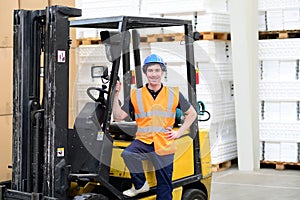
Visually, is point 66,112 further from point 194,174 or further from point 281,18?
point 281,18

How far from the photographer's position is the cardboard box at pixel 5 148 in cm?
700

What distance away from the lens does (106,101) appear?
4.79m

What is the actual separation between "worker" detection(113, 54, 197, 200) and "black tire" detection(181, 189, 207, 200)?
0.48m

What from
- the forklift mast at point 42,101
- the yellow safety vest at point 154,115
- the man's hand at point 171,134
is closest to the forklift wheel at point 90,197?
the forklift mast at point 42,101

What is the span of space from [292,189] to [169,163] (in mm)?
3099

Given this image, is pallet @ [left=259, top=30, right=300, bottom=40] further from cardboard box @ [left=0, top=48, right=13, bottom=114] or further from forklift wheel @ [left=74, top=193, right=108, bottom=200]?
forklift wheel @ [left=74, top=193, right=108, bottom=200]

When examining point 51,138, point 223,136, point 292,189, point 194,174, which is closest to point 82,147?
point 51,138

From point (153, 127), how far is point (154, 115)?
0.10 metres

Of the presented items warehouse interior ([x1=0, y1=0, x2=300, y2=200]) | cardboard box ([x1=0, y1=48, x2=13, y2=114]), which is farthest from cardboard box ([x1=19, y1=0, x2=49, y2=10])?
warehouse interior ([x1=0, y1=0, x2=300, y2=200])

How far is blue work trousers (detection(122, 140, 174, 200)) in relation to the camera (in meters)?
5.02

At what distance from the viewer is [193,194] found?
18.8ft

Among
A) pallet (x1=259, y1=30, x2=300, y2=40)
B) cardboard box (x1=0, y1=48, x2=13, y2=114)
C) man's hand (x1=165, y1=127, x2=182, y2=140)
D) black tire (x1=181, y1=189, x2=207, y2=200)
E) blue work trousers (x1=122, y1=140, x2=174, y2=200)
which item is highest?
pallet (x1=259, y1=30, x2=300, y2=40)

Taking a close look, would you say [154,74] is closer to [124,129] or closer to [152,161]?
[124,129]

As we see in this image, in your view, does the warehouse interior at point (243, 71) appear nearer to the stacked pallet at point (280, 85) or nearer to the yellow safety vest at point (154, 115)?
the stacked pallet at point (280, 85)
